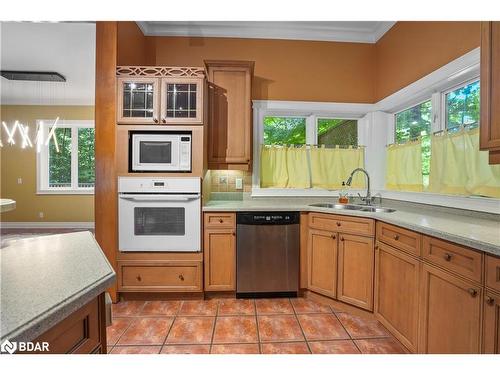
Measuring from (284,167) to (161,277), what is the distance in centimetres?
183

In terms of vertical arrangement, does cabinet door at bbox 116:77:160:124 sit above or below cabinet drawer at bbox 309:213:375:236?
above

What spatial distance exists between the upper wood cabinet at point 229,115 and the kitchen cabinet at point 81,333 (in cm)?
211

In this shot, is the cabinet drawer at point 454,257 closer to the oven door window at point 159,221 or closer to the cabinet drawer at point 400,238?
the cabinet drawer at point 400,238

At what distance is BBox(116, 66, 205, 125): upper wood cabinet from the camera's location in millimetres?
2484

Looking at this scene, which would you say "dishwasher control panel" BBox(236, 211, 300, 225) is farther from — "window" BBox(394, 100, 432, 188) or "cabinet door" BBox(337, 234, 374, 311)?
"window" BBox(394, 100, 432, 188)

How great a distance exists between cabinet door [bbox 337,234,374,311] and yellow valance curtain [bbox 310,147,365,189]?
101cm

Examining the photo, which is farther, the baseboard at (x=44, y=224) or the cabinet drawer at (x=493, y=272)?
the baseboard at (x=44, y=224)

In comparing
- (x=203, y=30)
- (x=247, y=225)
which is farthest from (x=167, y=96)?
(x=247, y=225)

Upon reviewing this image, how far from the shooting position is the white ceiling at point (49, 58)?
310 cm

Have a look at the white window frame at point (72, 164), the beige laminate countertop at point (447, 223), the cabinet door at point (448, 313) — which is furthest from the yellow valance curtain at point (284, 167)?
the white window frame at point (72, 164)

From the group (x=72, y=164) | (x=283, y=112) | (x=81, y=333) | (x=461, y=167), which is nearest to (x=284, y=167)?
(x=283, y=112)

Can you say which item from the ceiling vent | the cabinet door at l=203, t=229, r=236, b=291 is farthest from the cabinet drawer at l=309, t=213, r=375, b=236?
the ceiling vent
